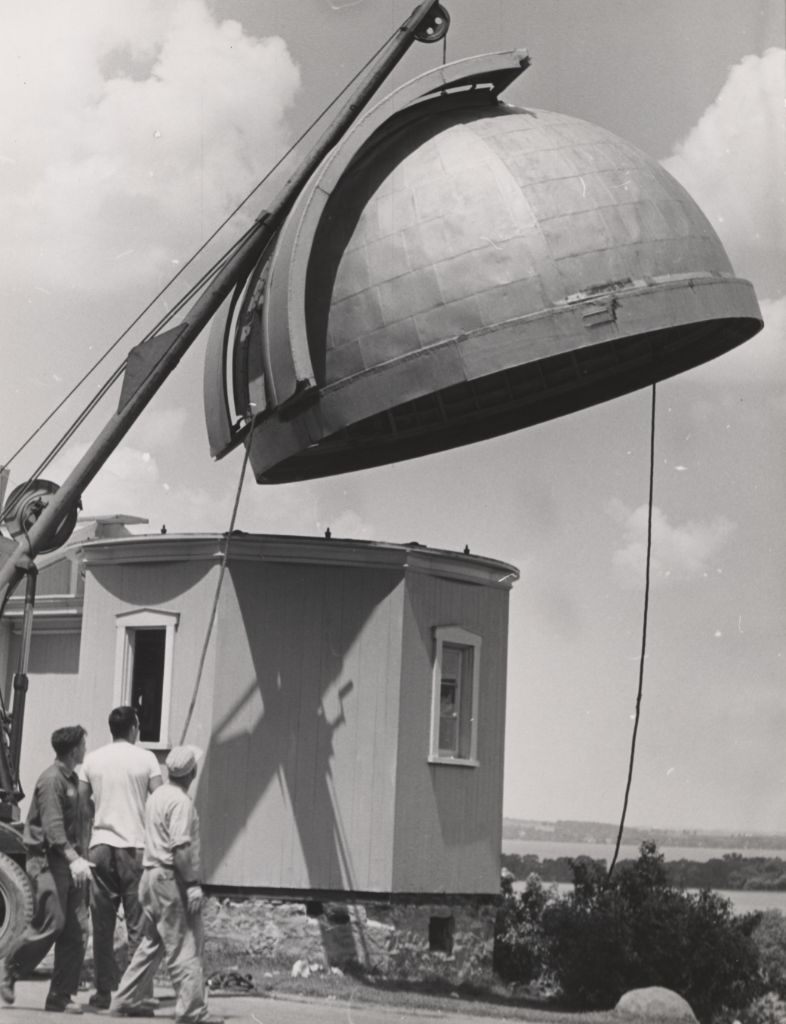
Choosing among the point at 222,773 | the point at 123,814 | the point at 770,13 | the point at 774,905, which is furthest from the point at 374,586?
the point at 774,905

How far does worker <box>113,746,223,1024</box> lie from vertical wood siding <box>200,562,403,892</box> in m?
6.04

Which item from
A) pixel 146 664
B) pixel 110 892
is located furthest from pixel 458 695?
pixel 110 892

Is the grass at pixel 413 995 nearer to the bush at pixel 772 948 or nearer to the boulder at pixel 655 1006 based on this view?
the boulder at pixel 655 1006

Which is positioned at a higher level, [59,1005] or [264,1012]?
[59,1005]

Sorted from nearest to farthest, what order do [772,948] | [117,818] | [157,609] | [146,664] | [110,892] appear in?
[117,818] < [110,892] < [157,609] < [146,664] < [772,948]

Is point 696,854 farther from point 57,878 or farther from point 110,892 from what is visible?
point 57,878

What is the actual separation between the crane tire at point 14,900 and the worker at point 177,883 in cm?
180

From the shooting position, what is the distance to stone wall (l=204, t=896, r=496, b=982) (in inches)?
642

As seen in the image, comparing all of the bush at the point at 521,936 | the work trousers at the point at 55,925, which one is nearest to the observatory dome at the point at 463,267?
the work trousers at the point at 55,925

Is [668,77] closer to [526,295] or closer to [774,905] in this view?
[526,295]

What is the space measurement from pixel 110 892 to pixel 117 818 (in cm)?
57

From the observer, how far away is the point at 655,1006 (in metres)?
17.5

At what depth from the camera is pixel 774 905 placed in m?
29.5

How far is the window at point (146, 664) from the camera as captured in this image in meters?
17.1
